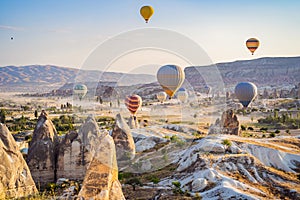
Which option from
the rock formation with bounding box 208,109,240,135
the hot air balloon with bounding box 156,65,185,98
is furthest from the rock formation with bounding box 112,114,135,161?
the hot air balloon with bounding box 156,65,185,98

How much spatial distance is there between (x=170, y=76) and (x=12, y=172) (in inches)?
682

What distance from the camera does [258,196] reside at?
12.0m

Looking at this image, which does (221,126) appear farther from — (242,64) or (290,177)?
(242,64)

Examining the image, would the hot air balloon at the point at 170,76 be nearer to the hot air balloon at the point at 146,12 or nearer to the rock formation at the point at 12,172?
the hot air balloon at the point at 146,12

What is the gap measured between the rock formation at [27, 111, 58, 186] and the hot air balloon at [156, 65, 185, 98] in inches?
535

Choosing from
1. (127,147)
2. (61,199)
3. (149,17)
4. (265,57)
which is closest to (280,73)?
(265,57)

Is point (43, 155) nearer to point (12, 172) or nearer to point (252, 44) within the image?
point (12, 172)

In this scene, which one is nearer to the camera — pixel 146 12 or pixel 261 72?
pixel 146 12

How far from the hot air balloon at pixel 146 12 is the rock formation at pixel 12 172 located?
17.2 m

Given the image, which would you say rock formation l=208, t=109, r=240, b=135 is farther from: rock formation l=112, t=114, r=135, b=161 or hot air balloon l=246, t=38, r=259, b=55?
hot air balloon l=246, t=38, r=259, b=55

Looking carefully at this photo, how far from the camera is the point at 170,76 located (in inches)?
1039

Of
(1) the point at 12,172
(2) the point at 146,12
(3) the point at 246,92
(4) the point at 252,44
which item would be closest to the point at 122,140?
(1) the point at 12,172

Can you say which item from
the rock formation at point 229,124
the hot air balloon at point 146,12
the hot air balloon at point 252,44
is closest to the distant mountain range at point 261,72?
the hot air balloon at point 252,44

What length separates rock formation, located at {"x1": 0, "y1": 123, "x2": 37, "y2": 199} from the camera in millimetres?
9836
